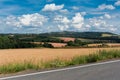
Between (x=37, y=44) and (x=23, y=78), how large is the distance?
63.2 metres

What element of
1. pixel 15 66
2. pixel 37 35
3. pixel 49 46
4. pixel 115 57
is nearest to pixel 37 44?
pixel 49 46

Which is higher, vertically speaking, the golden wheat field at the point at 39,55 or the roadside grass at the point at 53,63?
the roadside grass at the point at 53,63

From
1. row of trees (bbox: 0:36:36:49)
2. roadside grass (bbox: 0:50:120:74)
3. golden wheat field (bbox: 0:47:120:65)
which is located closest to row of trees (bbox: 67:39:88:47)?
row of trees (bbox: 0:36:36:49)

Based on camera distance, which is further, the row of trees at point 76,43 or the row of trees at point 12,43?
the row of trees at point 12,43

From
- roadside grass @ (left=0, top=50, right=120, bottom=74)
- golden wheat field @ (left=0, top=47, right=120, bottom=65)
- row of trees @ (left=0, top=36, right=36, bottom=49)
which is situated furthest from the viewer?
row of trees @ (left=0, top=36, right=36, bottom=49)

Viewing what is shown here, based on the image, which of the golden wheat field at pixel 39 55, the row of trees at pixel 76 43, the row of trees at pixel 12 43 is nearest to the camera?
the golden wheat field at pixel 39 55

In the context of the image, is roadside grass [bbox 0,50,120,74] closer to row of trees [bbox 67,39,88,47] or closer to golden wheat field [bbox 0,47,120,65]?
golden wheat field [bbox 0,47,120,65]

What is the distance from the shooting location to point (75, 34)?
83062 mm

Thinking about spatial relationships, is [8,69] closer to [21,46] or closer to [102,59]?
[102,59]

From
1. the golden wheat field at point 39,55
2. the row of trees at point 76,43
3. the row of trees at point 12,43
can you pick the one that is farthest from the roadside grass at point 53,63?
the row of trees at point 12,43

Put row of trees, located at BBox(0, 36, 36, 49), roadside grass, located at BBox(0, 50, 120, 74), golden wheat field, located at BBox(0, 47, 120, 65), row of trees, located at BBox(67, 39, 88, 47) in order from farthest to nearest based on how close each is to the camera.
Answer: row of trees, located at BBox(0, 36, 36, 49) < row of trees, located at BBox(67, 39, 88, 47) < golden wheat field, located at BBox(0, 47, 120, 65) < roadside grass, located at BBox(0, 50, 120, 74)

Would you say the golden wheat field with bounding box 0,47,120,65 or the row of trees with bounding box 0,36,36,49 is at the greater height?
the row of trees with bounding box 0,36,36,49

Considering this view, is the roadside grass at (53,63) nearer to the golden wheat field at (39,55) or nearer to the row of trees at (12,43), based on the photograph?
the golden wheat field at (39,55)

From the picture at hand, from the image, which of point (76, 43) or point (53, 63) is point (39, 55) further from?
point (76, 43)
